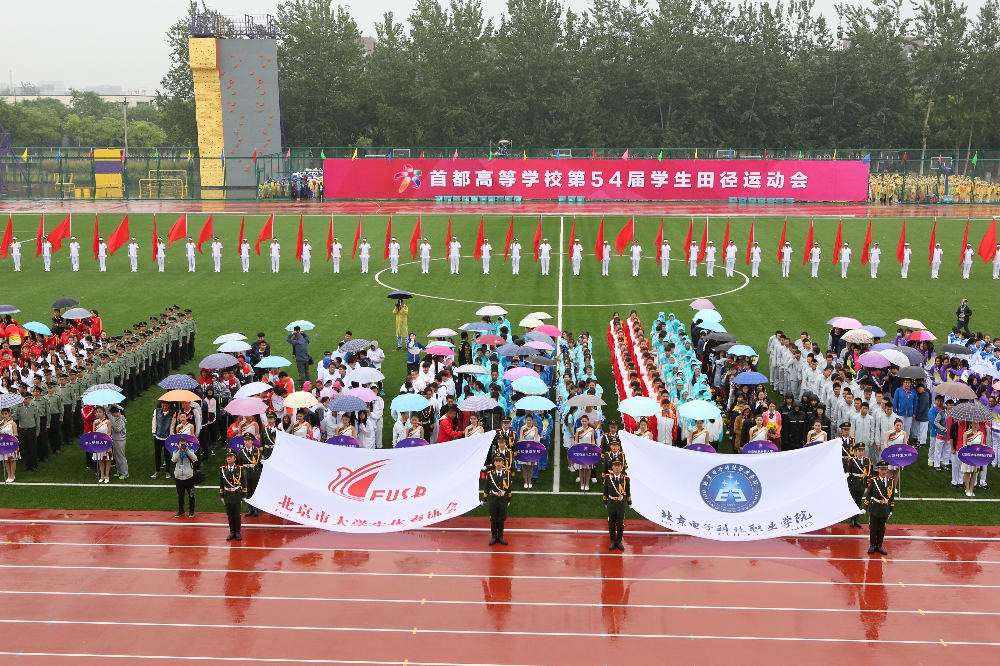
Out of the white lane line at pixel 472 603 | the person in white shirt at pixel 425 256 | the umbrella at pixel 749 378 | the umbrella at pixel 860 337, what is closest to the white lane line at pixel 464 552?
the white lane line at pixel 472 603

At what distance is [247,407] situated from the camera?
1417 cm

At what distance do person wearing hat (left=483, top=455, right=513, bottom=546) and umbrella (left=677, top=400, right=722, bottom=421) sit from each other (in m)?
2.75

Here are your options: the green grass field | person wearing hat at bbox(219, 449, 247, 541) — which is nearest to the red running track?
person wearing hat at bbox(219, 449, 247, 541)

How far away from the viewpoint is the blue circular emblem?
39.5ft

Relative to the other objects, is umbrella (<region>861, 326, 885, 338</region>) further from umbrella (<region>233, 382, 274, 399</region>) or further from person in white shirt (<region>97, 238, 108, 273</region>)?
person in white shirt (<region>97, 238, 108, 273</region>)

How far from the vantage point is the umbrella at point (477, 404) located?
14.1m

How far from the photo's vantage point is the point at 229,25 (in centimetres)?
6203

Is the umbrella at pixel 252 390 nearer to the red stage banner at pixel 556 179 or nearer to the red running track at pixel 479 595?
the red running track at pixel 479 595

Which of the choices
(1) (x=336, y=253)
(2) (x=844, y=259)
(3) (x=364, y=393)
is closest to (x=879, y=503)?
(3) (x=364, y=393)

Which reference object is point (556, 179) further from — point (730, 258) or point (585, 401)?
point (585, 401)

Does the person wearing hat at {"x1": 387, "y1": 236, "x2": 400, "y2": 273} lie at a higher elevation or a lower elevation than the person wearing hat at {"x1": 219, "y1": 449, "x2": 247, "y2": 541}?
higher

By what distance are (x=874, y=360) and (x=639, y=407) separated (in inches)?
211

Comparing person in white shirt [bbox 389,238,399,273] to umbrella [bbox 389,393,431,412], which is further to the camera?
person in white shirt [bbox 389,238,399,273]

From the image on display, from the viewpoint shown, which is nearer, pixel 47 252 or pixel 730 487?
pixel 730 487
